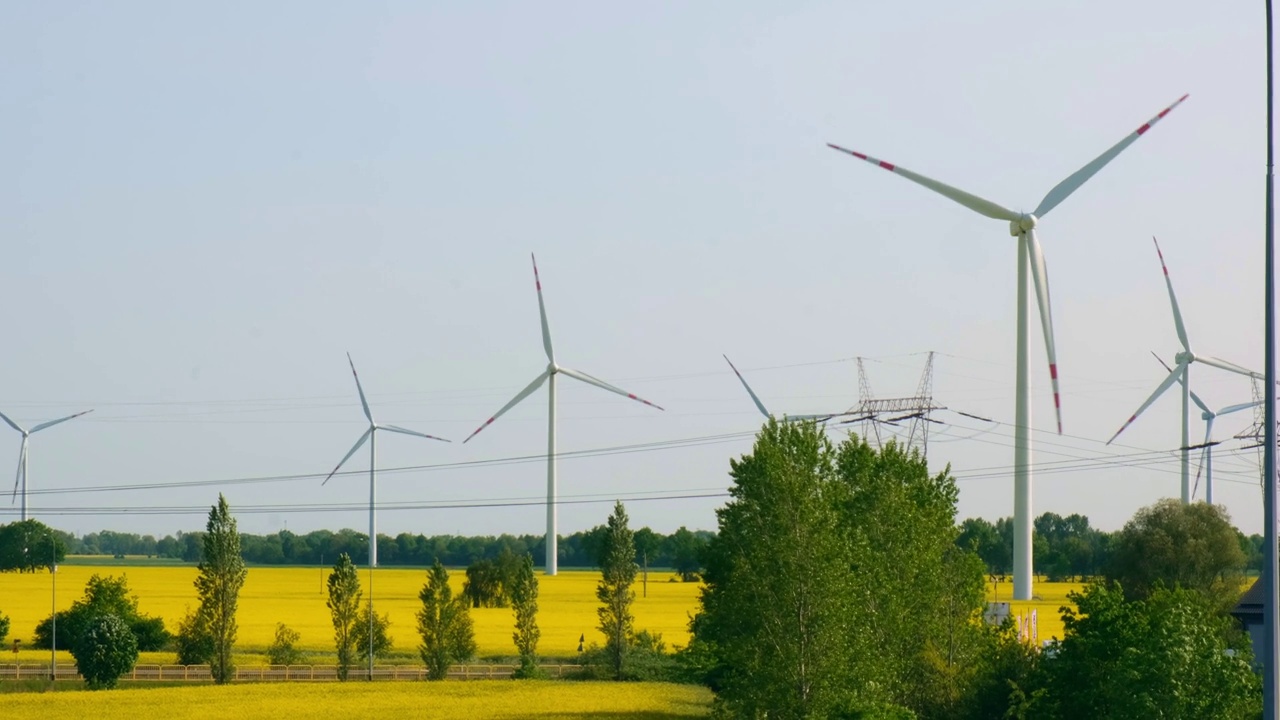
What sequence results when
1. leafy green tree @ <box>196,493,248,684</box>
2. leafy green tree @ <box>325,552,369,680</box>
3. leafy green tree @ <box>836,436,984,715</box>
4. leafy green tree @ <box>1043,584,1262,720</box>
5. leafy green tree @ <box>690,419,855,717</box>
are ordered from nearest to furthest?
1. leafy green tree @ <box>1043,584,1262,720</box>
2. leafy green tree @ <box>690,419,855,717</box>
3. leafy green tree @ <box>836,436,984,715</box>
4. leafy green tree @ <box>196,493,248,684</box>
5. leafy green tree @ <box>325,552,369,680</box>

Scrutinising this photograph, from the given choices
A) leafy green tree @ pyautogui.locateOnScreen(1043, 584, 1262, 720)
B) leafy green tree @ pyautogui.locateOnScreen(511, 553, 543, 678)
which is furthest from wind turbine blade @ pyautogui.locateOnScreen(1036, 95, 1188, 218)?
leafy green tree @ pyautogui.locateOnScreen(511, 553, 543, 678)

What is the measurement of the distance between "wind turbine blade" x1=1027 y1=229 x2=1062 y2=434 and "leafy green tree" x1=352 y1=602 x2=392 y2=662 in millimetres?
54013

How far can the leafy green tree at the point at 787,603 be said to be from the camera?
5509cm

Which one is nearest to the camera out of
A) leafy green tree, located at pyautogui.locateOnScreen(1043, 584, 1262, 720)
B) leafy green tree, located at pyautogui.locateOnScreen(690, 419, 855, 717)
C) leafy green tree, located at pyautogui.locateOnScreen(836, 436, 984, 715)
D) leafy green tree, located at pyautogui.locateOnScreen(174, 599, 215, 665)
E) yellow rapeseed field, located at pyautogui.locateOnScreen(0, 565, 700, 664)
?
leafy green tree, located at pyautogui.locateOnScreen(1043, 584, 1262, 720)

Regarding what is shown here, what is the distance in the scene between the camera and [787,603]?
55781 mm

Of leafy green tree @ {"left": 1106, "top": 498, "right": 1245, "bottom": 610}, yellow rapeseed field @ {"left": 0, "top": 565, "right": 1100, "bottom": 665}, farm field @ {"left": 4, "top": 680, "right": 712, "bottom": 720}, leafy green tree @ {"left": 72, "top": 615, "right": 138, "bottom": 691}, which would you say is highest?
leafy green tree @ {"left": 1106, "top": 498, "right": 1245, "bottom": 610}

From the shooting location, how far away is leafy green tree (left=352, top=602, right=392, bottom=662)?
111000mm

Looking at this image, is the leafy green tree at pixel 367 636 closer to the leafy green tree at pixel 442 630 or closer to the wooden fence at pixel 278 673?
the wooden fence at pixel 278 673

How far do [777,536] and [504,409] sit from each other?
75.7 metres

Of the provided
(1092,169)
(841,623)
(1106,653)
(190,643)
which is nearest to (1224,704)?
(1106,653)

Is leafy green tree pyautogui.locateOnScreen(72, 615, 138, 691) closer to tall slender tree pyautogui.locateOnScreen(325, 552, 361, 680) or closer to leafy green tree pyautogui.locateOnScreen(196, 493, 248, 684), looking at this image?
leafy green tree pyautogui.locateOnScreen(196, 493, 248, 684)

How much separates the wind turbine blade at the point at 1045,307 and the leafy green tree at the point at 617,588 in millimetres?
39388

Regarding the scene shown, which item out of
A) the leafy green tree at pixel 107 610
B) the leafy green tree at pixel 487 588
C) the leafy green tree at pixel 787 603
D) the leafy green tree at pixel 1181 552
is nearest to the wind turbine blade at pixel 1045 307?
the leafy green tree at pixel 787 603

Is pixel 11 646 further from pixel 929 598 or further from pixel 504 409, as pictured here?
pixel 929 598
